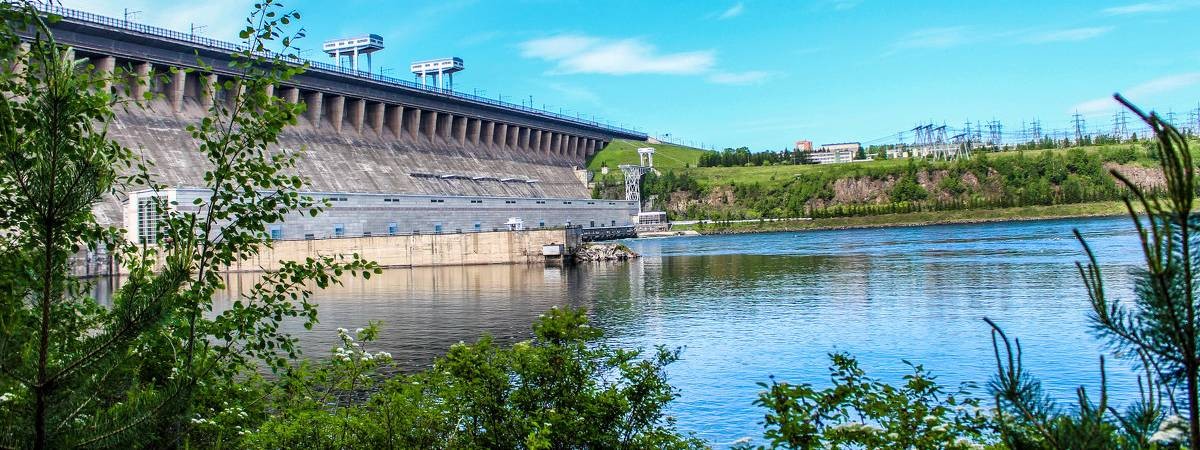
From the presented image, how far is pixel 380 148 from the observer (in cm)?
10406

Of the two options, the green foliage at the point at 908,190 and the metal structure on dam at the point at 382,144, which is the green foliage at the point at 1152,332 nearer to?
the metal structure on dam at the point at 382,144

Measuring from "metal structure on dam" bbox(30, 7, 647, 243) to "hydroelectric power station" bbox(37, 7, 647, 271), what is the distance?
0.14 m

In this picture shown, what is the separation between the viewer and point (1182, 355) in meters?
3.98

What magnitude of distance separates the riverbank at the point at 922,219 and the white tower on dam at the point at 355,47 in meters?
55.9

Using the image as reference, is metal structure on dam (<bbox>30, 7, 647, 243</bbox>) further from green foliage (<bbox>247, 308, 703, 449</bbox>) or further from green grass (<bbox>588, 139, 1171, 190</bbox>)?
green foliage (<bbox>247, 308, 703, 449</bbox>)

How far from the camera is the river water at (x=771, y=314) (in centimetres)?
2056

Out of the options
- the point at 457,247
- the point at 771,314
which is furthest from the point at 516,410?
the point at 457,247

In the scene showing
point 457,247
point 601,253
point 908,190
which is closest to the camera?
point 601,253

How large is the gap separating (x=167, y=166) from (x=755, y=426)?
6880 centimetres

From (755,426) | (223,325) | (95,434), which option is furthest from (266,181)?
(755,426)

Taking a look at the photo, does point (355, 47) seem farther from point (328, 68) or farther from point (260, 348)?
point (260, 348)

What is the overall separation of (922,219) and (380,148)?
3587 inches

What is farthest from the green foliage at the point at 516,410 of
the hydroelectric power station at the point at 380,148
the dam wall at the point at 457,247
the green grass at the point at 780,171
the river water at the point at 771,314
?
the green grass at the point at 780,171

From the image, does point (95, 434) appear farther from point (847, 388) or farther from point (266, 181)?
point (847, 388)
